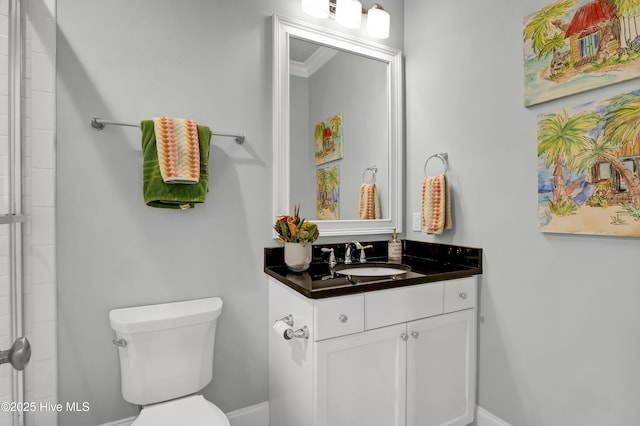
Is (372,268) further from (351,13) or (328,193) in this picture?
(351,13)

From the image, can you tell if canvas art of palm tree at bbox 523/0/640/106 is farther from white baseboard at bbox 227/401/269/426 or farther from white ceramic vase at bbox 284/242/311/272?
white baseboard at bbox 227/401/269/426

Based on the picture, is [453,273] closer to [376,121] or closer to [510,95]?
[510,95]

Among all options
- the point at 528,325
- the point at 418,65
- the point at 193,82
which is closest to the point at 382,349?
the point at 528,325

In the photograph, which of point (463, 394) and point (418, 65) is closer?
point (463, 394)

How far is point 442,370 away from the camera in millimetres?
1601

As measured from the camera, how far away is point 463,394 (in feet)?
5.50

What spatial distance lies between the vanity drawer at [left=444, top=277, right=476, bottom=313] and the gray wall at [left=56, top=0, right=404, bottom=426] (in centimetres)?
91

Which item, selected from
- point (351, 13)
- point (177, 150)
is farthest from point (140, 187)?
point (351, 13)

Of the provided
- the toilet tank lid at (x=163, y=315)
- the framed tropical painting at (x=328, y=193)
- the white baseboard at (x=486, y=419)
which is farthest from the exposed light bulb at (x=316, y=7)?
the white baseboard at (x=486, y=419)

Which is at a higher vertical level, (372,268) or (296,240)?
(296,240)

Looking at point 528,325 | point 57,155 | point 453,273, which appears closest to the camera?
point 57,155

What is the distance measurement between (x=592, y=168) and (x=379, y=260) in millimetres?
1101

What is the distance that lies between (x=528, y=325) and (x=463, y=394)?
483 mm

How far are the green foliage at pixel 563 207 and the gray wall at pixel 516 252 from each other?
88 millimetres
